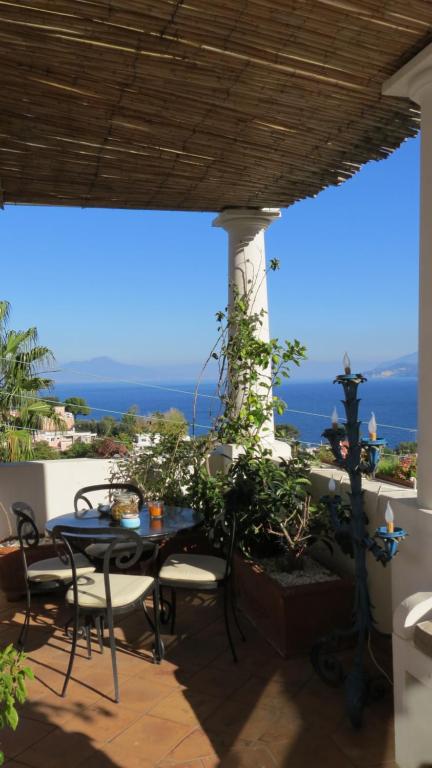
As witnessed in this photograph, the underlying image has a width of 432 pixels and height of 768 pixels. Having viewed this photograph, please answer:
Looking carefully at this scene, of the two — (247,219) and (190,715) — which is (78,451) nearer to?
(247,219)

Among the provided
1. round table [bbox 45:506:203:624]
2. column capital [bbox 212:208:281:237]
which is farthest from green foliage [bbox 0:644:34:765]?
column capital [bbox 212:208:281:237]

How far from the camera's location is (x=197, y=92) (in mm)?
2564

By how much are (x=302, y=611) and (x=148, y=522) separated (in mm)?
977

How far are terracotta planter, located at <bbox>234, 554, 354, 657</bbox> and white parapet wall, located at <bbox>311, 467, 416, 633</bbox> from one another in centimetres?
18

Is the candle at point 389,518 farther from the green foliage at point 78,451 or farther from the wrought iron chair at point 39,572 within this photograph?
the green foliage at point 78,451

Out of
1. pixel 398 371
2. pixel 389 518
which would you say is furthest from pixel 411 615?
pixel 398 371

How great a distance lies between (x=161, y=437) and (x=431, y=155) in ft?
10.1

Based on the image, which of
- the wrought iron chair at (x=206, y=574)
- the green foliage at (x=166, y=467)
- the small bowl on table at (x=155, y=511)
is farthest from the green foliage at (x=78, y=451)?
the wrought iron chair at (x=206, y=574)

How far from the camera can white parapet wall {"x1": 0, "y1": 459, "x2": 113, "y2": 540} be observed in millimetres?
4859

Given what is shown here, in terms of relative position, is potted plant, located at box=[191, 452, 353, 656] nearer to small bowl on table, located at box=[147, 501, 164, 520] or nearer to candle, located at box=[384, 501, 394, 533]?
small bowl on table, located at box=[147, 501, 164, 520]

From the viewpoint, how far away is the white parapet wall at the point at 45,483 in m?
4.86

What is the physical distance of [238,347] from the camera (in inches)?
175

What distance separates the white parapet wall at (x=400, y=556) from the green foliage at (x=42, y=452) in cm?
496

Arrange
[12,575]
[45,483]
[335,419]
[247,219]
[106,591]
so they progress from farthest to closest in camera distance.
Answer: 1. [45,483]
2. [247,219]
3. [12,575]
4. [106,591]
5. [335,419]
